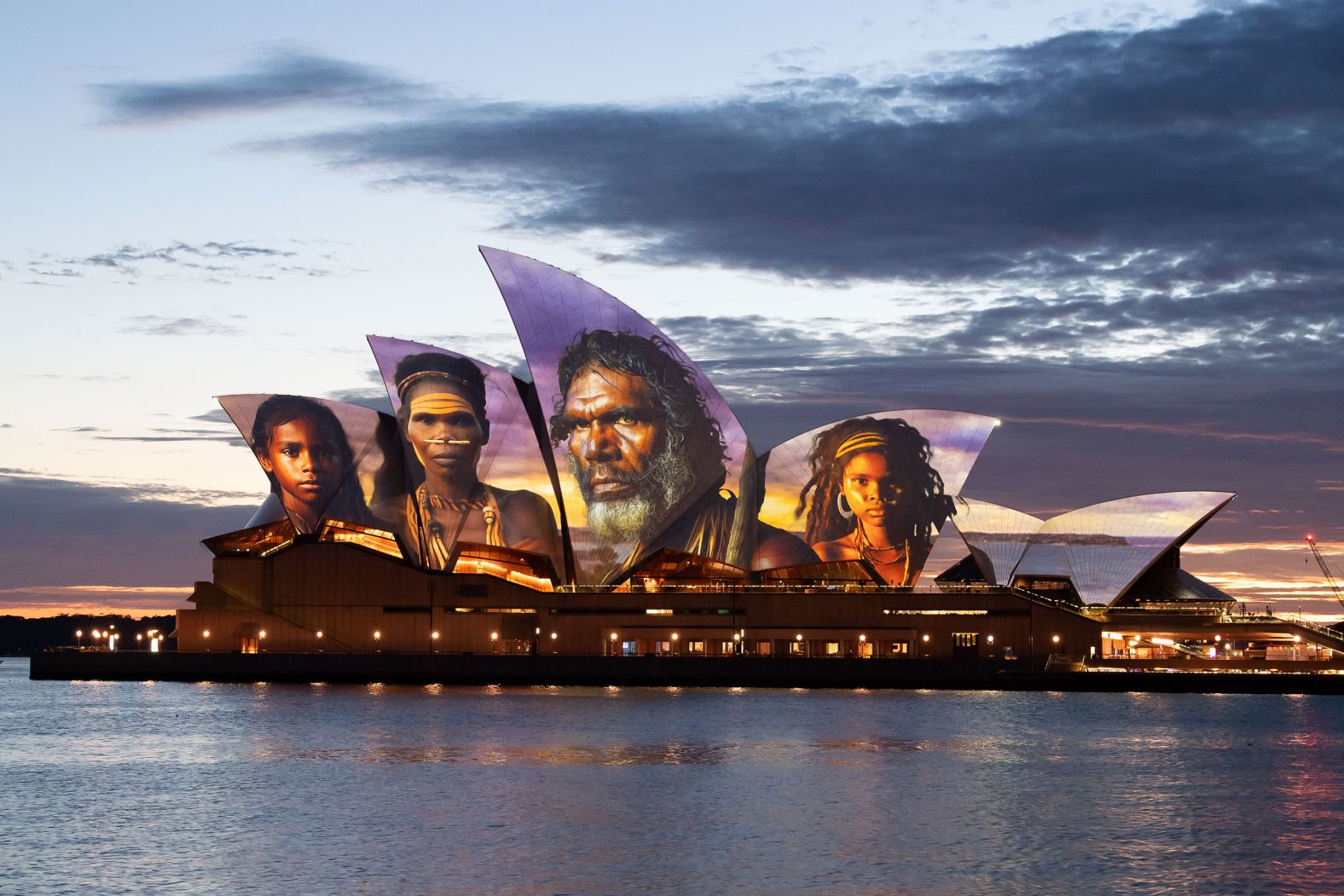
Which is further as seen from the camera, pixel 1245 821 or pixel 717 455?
pixel 717 455

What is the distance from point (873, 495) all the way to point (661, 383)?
11673 mm

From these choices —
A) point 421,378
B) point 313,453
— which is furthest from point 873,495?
point 313,453

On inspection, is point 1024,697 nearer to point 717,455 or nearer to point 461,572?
point 717,455

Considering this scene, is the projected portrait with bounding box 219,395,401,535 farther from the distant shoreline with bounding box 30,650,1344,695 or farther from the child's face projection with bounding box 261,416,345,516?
the distant shoreline with bounding box 30,650,1344,695

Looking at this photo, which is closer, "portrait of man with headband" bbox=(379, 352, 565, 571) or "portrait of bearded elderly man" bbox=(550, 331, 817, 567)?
"portrait of bearded elderly man" bbox=(550, 331, 817, 567)

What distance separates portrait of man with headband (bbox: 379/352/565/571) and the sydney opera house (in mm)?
109

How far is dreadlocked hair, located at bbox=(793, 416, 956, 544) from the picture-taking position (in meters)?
79.6

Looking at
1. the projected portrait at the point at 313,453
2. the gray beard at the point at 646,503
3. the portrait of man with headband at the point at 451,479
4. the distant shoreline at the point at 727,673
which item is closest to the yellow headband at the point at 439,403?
the portrait of man with headband at the point at 451,479

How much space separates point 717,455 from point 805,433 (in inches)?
182

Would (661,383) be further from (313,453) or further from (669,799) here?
(669,799)

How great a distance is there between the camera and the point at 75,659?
91000mm

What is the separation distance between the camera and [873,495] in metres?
79.8

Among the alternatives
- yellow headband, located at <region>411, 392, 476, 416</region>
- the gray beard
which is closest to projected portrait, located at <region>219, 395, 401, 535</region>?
yellow headband, located at <region>411, 392, 476, 416</region>

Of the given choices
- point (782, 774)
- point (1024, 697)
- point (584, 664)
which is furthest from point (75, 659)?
point (782, 774)
